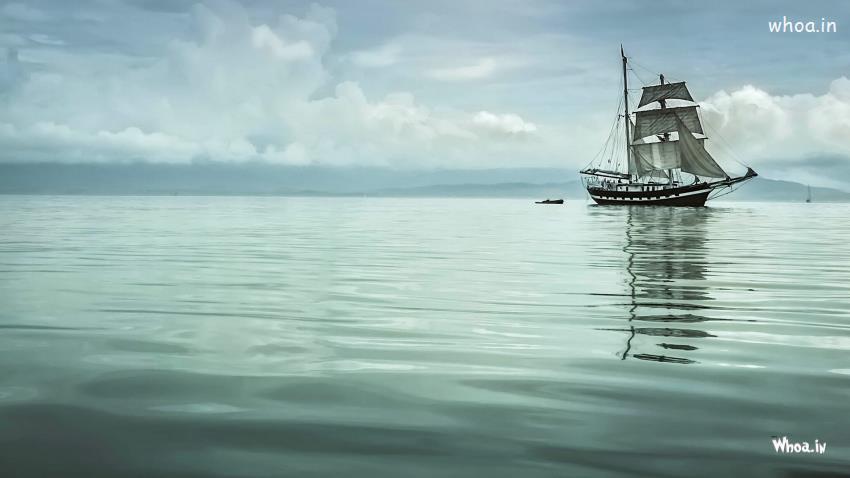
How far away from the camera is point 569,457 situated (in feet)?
18.5

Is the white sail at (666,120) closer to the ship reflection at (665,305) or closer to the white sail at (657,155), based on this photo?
the white sail at (657,155)

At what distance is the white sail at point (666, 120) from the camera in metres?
152

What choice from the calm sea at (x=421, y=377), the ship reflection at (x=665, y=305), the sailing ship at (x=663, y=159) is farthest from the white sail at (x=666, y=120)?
the calm sea at (x=421, y=377)

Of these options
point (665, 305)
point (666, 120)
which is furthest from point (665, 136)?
point (665, 305)

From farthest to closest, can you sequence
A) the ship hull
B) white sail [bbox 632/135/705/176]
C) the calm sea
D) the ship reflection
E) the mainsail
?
white sail [bbox 632/135/705/176] → the mainsail → the ship hull → the ship reflection → the calm sea

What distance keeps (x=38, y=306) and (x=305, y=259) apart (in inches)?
506

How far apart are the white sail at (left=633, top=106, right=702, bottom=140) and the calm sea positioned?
466 feet

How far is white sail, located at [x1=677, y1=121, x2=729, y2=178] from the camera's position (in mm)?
143000

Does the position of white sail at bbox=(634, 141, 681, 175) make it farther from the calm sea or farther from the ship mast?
the calm sea

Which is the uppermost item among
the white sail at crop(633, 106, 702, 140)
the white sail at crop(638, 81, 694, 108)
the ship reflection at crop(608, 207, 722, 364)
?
the white sail at crop(638, 81, 694, 108)

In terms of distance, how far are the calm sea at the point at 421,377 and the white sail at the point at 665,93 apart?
14464cm

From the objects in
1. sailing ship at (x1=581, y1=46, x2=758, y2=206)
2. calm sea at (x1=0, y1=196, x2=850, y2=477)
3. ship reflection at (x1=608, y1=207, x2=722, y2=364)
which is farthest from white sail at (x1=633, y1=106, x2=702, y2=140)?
calm sea at (x1=0, y1=196, x2=850, y2=477)

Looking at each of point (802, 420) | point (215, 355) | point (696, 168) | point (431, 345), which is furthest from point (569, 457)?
point (696, 168)

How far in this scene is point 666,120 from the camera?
500ft
